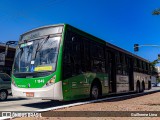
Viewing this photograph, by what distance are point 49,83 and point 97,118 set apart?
291 cm

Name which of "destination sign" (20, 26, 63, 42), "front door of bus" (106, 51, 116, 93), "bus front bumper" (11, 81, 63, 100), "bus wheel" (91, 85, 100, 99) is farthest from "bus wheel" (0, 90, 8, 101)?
"front door of bus" (106, 51, 116, 93)

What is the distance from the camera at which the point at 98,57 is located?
12516mm

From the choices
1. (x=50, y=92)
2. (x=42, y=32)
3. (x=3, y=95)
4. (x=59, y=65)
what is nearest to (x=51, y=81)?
(x=50, y=92)

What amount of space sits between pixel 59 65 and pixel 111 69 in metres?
5.81

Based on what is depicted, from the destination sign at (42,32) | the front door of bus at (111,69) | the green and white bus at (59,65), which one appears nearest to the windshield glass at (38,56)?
the green and white bus at (59,65)

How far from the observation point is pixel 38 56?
31.9ft

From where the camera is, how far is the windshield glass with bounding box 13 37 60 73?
30.9 feet

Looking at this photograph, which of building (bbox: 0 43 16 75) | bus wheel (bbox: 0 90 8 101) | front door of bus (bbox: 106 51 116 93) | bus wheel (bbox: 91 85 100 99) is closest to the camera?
bus wheel (bbox: 91 85 100 99)

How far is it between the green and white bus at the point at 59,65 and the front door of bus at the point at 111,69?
84cm

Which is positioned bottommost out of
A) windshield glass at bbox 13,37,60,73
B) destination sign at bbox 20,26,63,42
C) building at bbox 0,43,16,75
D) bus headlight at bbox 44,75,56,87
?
bus headlight at bbox 44,75,56,87

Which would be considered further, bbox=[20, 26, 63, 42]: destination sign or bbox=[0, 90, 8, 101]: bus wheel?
bbox=[0, 90, 8, 101]: bus wheel

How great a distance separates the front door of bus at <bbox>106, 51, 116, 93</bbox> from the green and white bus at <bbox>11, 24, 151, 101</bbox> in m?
0.84

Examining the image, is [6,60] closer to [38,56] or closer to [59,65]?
[38,56]

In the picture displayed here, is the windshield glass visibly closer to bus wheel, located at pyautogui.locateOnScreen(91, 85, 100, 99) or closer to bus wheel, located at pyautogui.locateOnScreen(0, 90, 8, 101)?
bus wheel, located at pyautogui.locateOnScreen(91, 85, 100, 99)
